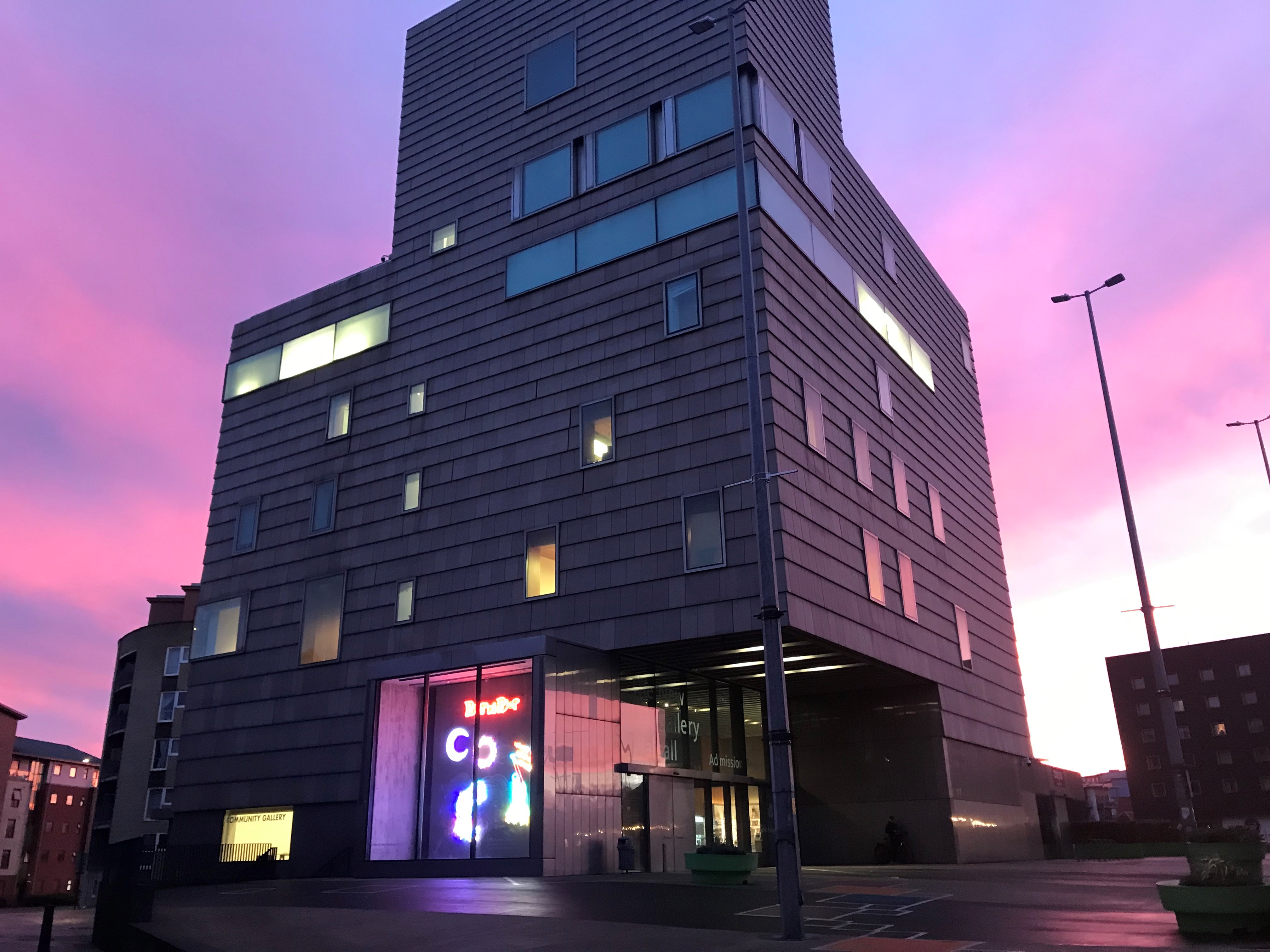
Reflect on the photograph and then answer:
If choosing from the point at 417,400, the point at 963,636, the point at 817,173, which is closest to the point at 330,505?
the point at 417,400

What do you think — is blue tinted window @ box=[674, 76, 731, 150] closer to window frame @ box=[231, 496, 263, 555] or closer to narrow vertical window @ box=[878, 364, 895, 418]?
narrow vertical window @ box=[878, 364, 895, 418]

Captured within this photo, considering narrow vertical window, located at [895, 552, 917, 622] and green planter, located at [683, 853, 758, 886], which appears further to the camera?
narrow vertical window, located at [895, 552, 917, 622]

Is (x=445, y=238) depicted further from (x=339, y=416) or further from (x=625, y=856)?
(x=625, y=856)

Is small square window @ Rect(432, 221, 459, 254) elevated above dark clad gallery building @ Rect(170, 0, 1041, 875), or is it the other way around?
small square window @ Rect(432, 221, 459, 254)

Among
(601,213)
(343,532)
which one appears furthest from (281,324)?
(601,213)

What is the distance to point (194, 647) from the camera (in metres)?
44.8

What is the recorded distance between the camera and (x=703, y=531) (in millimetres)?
31562

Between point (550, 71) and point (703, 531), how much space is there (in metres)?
21.5

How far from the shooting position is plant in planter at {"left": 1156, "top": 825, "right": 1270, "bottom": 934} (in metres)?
12.9

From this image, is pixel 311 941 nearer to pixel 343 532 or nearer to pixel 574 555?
pixel 574 555

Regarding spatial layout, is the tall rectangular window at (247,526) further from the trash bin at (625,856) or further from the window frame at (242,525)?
the trash bin at (625,856)

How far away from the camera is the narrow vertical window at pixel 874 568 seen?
35.9 meters

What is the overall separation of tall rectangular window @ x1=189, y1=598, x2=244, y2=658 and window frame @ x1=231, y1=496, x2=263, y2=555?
2189 millimetres

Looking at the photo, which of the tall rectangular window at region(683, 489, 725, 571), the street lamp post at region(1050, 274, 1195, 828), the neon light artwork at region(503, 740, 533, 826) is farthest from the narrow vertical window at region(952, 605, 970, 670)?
the neon light artwork at region(503, 740, 533, 826)
